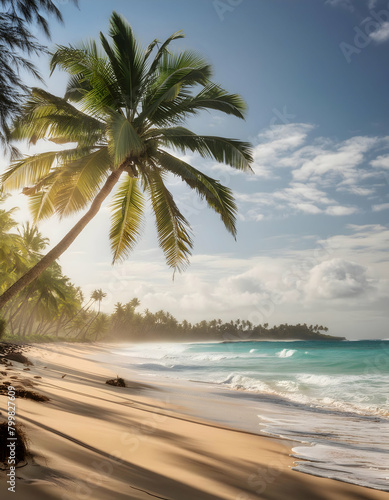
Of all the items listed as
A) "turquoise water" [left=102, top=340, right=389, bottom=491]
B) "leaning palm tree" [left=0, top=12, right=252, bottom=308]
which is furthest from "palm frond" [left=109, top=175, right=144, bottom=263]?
"turquoise water" [left=102, top=340, right=389, bottom=491]

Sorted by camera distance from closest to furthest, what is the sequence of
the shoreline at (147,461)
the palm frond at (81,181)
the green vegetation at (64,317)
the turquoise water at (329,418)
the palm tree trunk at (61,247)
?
the shoreline at (147,461) → the turquoise water at (329,418) → the palm tree trunk at (61,247) → the palm frond at (81,181) → the green vegetation at (64,317)

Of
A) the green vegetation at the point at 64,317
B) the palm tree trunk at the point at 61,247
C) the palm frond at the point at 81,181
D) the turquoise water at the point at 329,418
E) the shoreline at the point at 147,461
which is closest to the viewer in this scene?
the shoreline at the point at 147,461

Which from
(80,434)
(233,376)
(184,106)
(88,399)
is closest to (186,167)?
(184,106)

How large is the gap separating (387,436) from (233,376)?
1227 centimetres

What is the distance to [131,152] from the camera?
8.60 metres

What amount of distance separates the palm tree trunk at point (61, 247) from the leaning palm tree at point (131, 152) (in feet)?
0.11

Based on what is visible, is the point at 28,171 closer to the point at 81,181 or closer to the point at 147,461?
the point at 81,181

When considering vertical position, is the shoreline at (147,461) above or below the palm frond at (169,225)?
below

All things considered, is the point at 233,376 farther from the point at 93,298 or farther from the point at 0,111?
the point at 93,298

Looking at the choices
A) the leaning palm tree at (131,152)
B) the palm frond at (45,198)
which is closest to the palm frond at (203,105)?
the leaning palm tree at (131,152)

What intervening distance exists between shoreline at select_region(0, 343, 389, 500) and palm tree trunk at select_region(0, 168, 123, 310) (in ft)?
6.60

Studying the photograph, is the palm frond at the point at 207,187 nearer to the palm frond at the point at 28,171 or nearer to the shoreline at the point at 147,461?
the palm frond at the point at 28,171

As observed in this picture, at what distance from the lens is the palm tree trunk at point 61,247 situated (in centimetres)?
701

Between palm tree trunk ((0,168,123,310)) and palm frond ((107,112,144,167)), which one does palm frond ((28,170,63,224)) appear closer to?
palm tree trunk ((0,168,123,310))
